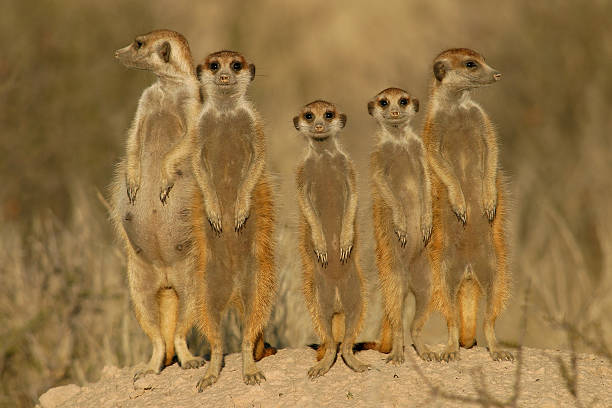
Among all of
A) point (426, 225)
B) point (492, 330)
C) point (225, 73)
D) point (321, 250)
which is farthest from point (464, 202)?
point (225, 73)

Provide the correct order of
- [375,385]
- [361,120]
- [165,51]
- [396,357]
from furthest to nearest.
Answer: [361,120]
[165,51]
[396,357]
[375,385]

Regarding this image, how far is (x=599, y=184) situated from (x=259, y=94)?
440cm

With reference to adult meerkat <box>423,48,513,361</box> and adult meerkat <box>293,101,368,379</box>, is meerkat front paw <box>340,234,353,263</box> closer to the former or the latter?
adult meerkat <box>293,101,368,379</box>

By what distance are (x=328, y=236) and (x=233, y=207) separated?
536 millimetres

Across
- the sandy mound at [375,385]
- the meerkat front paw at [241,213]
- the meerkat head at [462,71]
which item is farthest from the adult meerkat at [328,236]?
the meerkat head at [462,71]

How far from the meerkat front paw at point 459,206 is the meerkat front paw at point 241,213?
3.60ft

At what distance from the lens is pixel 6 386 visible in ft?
21.9

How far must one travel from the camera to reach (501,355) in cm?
464

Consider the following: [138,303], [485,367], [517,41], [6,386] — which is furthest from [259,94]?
[485,367]

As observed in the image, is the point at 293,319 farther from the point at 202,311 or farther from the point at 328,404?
the point at 328,404

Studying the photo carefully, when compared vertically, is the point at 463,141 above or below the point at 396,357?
above

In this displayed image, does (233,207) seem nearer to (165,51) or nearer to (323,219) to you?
(323,219)

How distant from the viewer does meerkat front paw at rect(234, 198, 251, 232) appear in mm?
4672

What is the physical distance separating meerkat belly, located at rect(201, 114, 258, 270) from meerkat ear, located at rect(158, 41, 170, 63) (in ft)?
1.84
